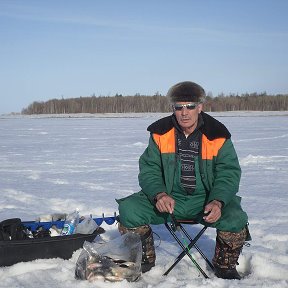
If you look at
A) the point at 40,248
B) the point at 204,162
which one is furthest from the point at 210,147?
the point at 40,248

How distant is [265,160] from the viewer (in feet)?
29.9

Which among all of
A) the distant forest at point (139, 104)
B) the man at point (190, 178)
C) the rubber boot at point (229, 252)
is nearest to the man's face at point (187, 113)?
the man at point (190, 178)

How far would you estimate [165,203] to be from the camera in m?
2.70

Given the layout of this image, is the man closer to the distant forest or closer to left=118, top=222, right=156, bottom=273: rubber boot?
left=118, top=222, right=156, bottom=273: rubber boot

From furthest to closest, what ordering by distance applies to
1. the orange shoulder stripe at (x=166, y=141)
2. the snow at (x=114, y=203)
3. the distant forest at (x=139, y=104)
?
1. the distant forest at (x=139, y=104)
2. the orange shoulder stripe at (x=166, y=141)
3. the snow at (x=114, y=203)

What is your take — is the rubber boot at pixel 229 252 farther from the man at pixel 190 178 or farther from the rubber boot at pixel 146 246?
the rubber boot at pixel 146 246

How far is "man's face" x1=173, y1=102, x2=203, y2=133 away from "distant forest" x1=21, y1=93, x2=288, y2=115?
6307cm

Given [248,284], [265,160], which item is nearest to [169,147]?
[248,284]

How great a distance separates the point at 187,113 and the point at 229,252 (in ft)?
3.14

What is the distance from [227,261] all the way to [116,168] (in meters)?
5.39

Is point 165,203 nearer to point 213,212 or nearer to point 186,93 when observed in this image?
point 213,212

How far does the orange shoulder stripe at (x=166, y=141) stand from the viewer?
2.96 m

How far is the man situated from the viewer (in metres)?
2.78

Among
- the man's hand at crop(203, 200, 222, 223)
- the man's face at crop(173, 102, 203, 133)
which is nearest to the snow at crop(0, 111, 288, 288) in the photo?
the man's hand at crop(203, 200, 222, 223)
